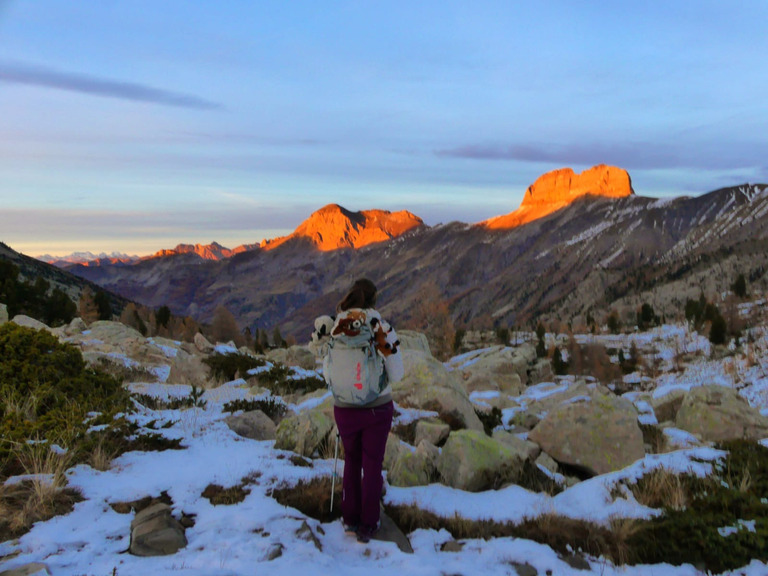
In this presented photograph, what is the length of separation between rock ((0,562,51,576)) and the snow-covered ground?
5.7 inches

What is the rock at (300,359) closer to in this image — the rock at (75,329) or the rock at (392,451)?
the rock at (75,329)

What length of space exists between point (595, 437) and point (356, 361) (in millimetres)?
6880


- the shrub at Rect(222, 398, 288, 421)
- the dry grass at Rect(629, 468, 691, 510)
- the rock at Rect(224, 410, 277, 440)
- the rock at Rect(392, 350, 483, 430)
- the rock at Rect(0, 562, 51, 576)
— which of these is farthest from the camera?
the rock at Rect(392, 350, 483, 430)

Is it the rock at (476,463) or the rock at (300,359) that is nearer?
the rock at (476,463)

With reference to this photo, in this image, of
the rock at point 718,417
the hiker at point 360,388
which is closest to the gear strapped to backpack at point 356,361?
the hiker at point 360,388

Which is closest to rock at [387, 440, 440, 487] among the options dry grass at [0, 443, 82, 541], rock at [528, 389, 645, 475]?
rock at [528, 389, 645, 475]

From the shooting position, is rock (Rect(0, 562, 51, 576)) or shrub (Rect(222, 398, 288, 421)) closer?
rock (Rect(0, 562, 51, 576))

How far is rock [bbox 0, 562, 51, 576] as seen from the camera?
163 inches

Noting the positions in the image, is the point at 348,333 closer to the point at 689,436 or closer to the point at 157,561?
the point at 157,561

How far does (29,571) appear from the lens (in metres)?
4.16

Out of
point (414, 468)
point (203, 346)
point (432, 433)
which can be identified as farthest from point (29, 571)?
point (203, 346)

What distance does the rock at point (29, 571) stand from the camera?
4.14m

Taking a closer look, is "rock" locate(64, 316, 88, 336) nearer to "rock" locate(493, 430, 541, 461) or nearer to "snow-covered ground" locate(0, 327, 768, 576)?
"snow-covered ground" locate(0, 327, 768, 576)

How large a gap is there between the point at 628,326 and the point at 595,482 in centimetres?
8449
